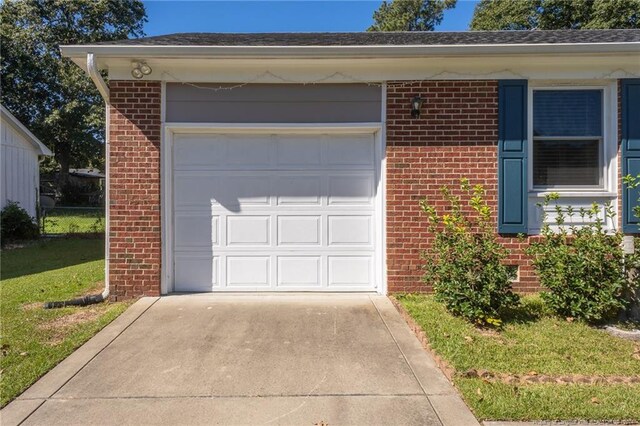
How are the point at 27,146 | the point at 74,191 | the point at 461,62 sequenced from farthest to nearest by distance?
the point at 74,191
the point at 27,146
the point at 461,62

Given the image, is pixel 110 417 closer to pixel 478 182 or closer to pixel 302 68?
pixel 302 68

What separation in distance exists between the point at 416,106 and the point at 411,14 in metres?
30.4

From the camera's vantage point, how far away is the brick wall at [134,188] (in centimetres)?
566

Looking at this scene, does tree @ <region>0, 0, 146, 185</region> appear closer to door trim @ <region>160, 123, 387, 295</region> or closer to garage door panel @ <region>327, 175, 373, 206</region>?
door trim @ <region>160, 123, 387, 295</region>

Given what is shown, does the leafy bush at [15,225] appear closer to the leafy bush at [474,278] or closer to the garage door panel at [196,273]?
the garage door panel at [196,273]

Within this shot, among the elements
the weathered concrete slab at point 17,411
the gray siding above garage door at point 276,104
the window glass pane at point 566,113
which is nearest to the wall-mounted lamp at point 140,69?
the gray siding above garage door at point 276,104

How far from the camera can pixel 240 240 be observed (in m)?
6.01

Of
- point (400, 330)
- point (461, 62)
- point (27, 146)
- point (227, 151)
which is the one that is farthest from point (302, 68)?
point (27, 146)

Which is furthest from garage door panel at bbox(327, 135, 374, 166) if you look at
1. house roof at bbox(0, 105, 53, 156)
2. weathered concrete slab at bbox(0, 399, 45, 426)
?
house roof at bbox(0, 105, 53, 156)

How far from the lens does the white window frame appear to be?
5762 millimetres

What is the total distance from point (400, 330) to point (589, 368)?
1704 millimetres

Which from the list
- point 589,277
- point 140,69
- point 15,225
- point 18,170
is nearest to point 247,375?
point 589,277

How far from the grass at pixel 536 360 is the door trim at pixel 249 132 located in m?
1.26

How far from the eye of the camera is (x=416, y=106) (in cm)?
568
